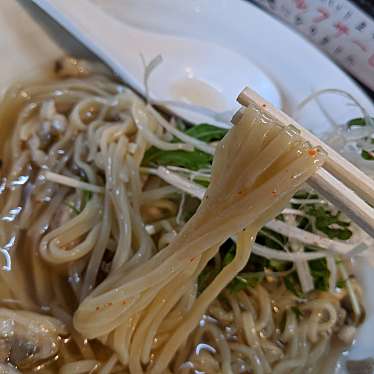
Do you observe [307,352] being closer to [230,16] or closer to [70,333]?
[70,333]

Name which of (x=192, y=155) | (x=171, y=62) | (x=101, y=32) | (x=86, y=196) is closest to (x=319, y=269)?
(x=192, y=155)

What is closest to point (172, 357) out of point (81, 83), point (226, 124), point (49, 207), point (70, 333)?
point (70, 333)

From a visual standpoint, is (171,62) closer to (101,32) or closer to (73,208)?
(101,32)

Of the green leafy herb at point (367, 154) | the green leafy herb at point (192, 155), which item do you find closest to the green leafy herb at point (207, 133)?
the green leafy herb at point (192, 155)

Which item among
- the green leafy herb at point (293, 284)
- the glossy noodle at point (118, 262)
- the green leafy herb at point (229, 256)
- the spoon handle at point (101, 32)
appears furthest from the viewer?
the spoon handle at point (101, 32)

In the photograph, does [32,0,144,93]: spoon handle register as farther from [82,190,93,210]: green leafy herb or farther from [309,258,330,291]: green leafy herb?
[309,258,330,291]: green leafy herb

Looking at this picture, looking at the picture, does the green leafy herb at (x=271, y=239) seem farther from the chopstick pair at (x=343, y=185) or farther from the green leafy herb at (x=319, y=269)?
the chopstick pair at (x=343, y=185)
